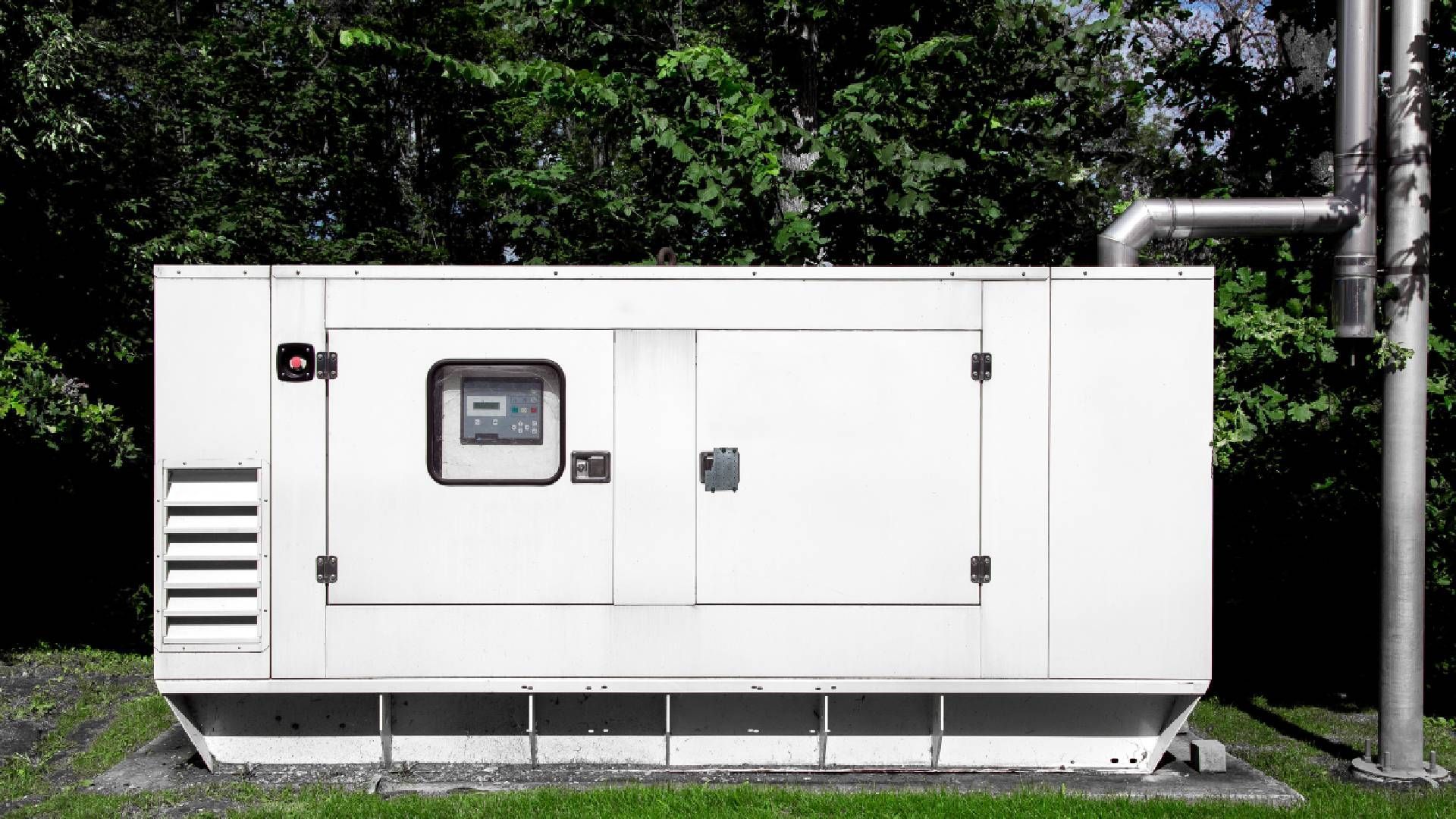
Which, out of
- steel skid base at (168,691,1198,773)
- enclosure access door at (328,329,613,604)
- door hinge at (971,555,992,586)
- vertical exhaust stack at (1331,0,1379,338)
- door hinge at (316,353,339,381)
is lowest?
steel skid base at (168,691,1198,773)

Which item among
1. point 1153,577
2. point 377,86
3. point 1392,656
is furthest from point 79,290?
point 1392,656

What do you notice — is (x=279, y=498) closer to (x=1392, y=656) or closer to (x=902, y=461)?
(x=902, y=461)

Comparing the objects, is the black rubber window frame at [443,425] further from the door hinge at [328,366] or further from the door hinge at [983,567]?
the door hinge at [983,567]

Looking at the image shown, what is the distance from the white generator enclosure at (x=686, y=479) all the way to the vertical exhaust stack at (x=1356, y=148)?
2.85 ft

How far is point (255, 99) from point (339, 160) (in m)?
0.96

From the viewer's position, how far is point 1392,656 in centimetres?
619

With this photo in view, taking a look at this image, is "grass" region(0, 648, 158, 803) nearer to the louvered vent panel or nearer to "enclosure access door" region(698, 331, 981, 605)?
the louvered vent panel

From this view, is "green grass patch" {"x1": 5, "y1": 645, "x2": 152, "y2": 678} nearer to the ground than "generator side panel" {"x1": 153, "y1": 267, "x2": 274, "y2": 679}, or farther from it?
nearer to the ground

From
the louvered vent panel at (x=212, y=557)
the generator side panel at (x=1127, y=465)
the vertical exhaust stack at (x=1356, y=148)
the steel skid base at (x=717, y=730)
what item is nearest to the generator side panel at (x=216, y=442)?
the louvered vent panel at (x=212, y=557)

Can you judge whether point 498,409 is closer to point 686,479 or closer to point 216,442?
point 686,479

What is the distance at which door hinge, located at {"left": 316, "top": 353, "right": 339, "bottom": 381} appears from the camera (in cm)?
575

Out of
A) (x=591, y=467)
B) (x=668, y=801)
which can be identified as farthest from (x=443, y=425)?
(x=668, y=801)

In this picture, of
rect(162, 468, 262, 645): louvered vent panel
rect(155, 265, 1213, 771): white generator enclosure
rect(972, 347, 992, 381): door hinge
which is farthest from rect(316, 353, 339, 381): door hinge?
rect(972, 347, 992, 381): door hinge

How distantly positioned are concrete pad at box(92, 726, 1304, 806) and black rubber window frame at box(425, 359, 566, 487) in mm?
1269
